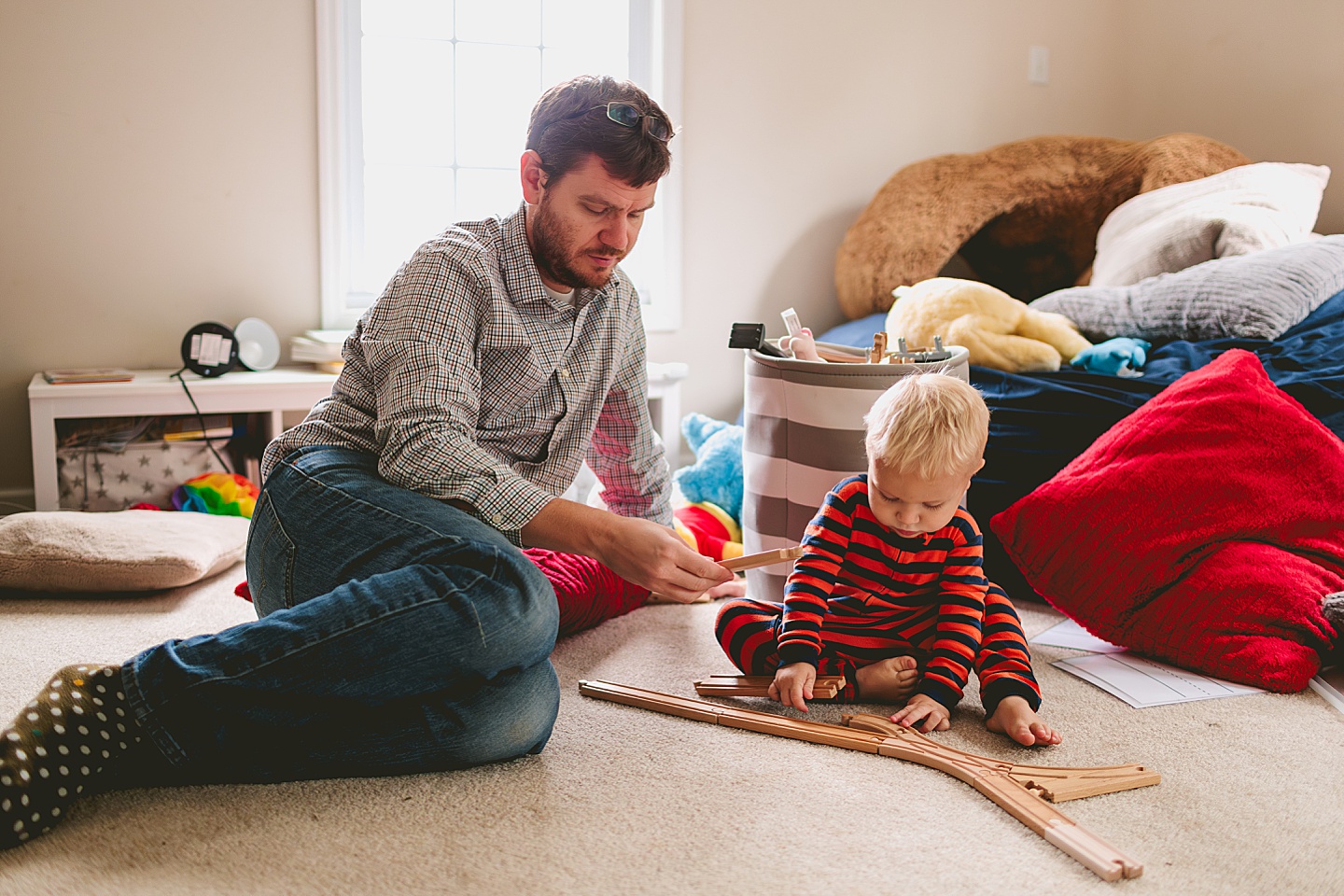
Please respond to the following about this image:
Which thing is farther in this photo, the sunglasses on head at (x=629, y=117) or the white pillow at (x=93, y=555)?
the white pillow at (x=93, y=555)

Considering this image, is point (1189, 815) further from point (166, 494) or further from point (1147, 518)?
point (166, 494)

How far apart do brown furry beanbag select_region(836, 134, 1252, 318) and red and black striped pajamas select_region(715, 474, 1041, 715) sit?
1432mm

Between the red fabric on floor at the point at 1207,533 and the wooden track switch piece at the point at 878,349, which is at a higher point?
the wooden track switch piece at the point at 878,349

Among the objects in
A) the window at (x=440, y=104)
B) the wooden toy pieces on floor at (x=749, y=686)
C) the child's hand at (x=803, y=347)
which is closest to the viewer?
the wooden toy pieces on floor at (x=749, y=686)

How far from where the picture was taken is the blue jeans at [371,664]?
987mm

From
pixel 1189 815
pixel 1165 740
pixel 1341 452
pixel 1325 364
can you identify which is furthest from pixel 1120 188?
pixel 1189 815

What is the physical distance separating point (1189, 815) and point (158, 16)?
237 centimetres

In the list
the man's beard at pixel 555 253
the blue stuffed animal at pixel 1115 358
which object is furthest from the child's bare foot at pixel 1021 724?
the blue stuffed animal at pixel 1115 358

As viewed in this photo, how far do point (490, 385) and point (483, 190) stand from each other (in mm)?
1415

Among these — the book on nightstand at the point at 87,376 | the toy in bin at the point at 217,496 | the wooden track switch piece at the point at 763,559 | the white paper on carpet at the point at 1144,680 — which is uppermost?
the book on nightstand at the point at 87,376

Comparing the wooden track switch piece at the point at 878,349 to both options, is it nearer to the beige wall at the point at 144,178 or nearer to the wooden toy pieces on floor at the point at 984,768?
the wooden toy pieces on floor at the point at 984,768

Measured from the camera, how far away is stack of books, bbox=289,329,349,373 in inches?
92.0

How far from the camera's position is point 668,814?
1041 mm

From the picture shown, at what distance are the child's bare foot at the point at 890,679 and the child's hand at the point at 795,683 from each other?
0.33ft
